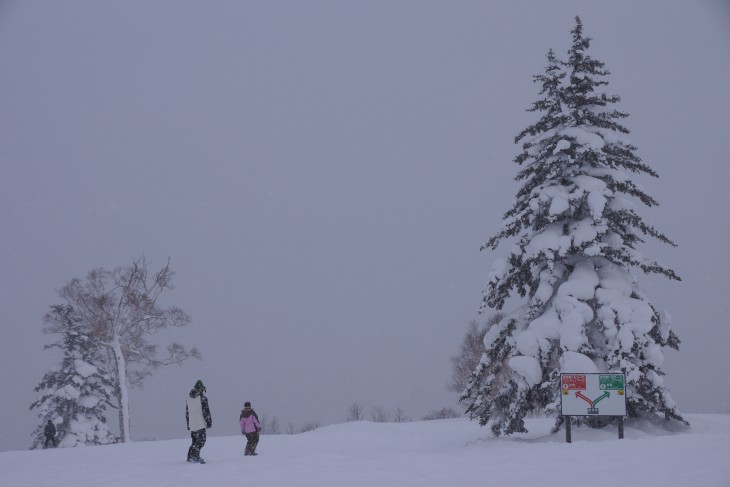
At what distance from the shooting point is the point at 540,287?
61.4 ft

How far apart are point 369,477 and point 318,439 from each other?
553 inches

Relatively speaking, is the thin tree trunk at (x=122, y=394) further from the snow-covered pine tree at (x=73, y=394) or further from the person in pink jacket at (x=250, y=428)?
the person in pink jacket at (x=250, y=428)

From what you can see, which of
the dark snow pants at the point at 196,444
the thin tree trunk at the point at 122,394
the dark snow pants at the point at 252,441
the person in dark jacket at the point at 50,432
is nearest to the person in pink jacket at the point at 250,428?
the dark snow pants at the point at 252,441

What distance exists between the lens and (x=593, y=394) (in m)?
16.8

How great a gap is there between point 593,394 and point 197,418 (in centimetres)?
1021

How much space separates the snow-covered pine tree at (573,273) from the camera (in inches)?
690

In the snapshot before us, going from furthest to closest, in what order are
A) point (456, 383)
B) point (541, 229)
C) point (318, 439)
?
point (456, 383)
point (318, 439)
point (541, 229)

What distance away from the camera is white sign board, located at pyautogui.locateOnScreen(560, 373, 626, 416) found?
55.0 ft

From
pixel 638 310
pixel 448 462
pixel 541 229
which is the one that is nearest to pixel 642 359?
pixel 638 310

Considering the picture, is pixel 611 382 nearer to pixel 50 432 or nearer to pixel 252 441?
pixel 252 441

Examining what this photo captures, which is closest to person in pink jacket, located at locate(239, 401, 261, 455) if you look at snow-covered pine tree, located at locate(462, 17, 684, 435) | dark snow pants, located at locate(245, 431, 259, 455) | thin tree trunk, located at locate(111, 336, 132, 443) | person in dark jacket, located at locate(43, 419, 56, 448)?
dark snow pants, located at locate(245, 431, 259, 455)

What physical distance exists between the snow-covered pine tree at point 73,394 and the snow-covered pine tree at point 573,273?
2511cm

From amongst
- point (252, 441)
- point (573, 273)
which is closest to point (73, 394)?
point (252, 441)

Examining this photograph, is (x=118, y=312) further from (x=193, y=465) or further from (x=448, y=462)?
(x=448, y=462)
